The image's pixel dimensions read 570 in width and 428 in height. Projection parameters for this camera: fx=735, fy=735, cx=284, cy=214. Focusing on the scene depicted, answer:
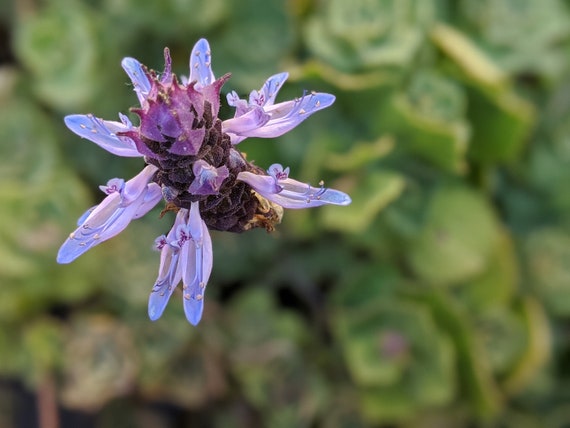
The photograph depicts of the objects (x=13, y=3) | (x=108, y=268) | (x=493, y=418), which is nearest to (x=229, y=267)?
(x=108, y=268)

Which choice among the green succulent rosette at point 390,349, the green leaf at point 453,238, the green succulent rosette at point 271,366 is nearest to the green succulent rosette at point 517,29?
the green leaf at point 453,238

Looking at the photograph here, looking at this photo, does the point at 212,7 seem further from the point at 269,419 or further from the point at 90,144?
the point at 269,419

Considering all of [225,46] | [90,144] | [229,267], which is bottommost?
[229,267]

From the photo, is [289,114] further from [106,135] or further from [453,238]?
[453,238]

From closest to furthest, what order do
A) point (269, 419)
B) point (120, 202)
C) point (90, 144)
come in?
1. point (120, 202)
2. point (269, 419)
3. point (90, 144)

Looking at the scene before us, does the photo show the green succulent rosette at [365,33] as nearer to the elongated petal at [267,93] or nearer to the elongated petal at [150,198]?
the elongated petal at [267,93]
